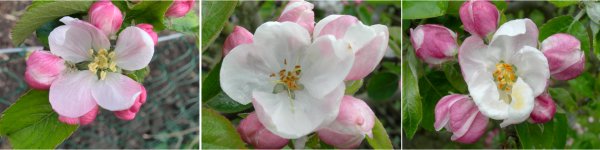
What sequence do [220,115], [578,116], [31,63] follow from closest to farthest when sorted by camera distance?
[31,63]
[220,115]
[578,116]

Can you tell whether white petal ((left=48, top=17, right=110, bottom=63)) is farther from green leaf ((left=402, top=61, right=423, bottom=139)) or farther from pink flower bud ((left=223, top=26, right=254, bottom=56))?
green leaf ((left=402, top=61, right=423, bottom=139))

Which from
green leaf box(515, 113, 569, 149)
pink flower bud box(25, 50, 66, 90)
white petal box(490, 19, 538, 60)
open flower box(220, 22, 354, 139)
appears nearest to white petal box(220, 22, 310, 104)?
open flower box(220, 22, 354, 139)

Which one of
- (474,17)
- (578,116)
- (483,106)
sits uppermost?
(474,17)

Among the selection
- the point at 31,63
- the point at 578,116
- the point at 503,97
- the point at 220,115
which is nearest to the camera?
the point at 31,63

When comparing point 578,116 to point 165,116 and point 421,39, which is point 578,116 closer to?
point 421,39

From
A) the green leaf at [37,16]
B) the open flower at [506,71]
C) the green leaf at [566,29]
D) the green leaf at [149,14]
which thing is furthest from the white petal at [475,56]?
the green leaf at [37,16]

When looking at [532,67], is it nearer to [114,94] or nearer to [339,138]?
[339,138]

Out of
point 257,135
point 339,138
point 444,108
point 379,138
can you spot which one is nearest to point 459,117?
point 444,108

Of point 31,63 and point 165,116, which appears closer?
point 31,63

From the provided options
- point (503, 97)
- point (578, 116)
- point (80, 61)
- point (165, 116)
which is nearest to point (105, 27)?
point (80, 61)
